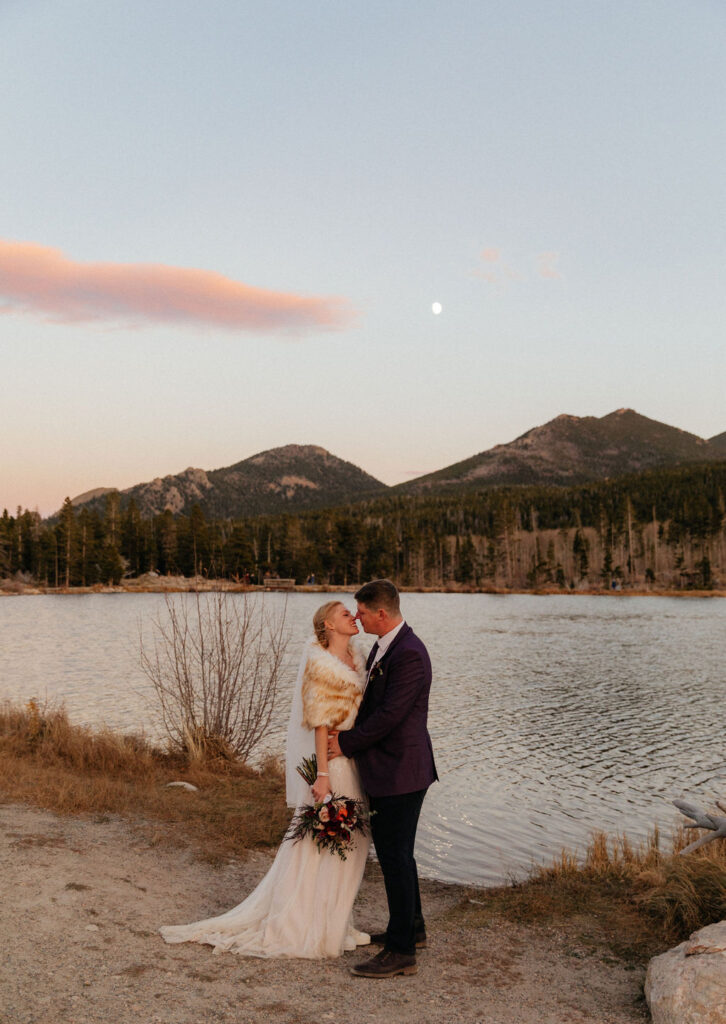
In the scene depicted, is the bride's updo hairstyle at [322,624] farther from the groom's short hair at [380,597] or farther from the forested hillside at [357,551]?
the forested hillside at [357,551]

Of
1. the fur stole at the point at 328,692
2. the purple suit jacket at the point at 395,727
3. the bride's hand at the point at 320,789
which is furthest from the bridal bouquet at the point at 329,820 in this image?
the fur stole at the point at 328,692

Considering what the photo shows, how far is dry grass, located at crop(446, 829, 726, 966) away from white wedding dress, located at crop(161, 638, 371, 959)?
5.46 feet

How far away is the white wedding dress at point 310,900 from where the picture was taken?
558cm

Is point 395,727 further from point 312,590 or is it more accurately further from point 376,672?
point 312,590

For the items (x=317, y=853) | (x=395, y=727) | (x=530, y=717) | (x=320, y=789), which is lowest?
(x=530, y=717)

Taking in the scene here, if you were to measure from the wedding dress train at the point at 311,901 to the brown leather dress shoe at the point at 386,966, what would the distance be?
0.33 meters

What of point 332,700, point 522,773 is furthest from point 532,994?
point 522,773

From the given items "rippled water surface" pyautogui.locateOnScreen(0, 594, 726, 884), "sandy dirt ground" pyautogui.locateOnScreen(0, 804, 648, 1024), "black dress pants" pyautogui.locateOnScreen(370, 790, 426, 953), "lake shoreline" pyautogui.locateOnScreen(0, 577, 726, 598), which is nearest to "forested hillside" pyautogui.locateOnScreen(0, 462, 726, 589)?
"lake shoreline" pyautogui.locateOnScreen(0, 577, 726, 598)

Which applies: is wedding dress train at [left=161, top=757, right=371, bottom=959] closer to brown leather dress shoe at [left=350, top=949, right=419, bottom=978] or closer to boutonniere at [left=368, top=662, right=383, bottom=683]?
brown leather dress shoe at [left=350, top=949, right=419, bottom=978]

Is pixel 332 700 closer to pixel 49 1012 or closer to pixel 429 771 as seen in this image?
pixel 429 771

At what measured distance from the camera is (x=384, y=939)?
5.91m

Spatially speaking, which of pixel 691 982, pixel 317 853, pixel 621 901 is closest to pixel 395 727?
pixel 317 853

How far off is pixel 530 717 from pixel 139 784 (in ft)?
44.1

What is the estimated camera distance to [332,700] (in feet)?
17.7
